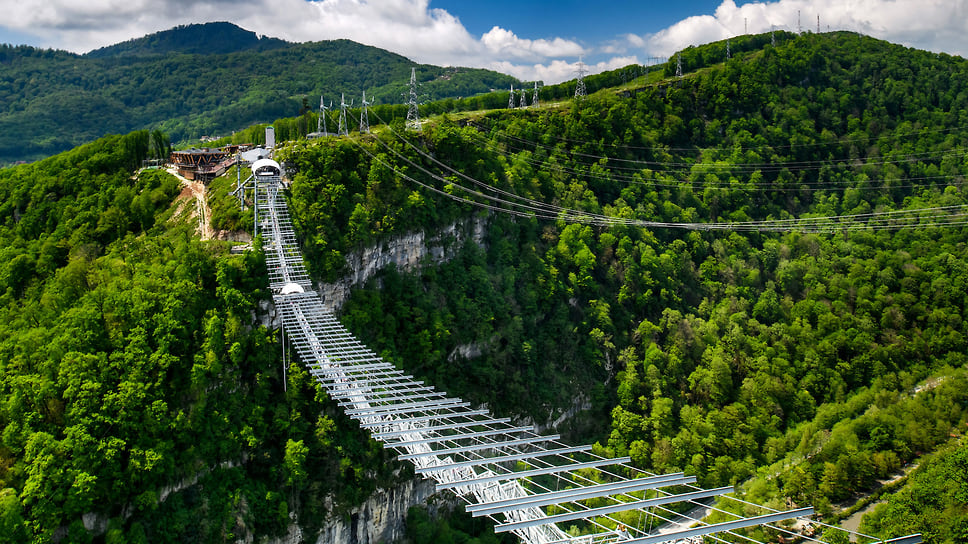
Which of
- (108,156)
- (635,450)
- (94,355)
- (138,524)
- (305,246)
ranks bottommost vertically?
(635,450)

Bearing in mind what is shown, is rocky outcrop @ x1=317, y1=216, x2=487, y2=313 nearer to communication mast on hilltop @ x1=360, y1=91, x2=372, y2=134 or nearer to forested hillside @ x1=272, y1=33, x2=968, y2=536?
forested hillside @ x1=272, y1=33, x2=968, y2=536

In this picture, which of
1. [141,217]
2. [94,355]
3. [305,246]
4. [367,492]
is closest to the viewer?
[94,355]

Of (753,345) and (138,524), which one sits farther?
(753,345)

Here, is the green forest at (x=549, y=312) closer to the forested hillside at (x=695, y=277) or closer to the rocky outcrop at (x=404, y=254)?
the forested hillside at (x=695, y=277)

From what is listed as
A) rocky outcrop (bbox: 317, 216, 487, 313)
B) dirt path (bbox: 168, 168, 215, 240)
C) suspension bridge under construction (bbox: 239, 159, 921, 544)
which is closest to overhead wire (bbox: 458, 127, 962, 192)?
rocky outcrop (bbox: 317, 216, 487, 313)

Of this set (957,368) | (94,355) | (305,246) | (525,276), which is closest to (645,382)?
(525,276)

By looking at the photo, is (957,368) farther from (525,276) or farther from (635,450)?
(525,276)
